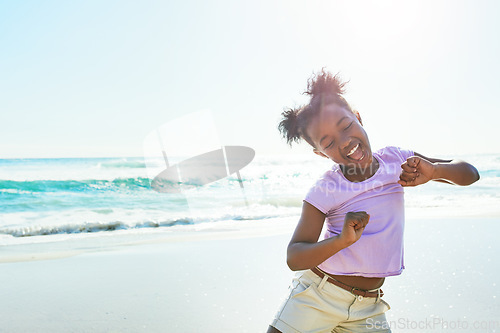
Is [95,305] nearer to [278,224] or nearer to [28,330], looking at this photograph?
[28,330]

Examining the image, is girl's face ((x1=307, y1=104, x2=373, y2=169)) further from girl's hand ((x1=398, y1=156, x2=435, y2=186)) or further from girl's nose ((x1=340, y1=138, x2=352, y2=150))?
girl's hand ((x1=398, y1=156, x2=435, y2=186))

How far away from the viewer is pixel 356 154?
1.77 meters

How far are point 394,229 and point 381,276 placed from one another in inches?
7.5

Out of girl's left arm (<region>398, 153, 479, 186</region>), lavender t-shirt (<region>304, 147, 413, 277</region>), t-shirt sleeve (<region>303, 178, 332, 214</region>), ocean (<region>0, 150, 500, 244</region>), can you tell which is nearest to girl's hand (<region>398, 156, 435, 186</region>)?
girl's left arm (<region>398, 153, 479, 186</region>)

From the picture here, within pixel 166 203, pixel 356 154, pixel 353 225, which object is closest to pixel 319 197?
pixel 356 154

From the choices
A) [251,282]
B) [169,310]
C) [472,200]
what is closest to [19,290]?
[169,310]

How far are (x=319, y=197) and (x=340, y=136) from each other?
0.83 feet

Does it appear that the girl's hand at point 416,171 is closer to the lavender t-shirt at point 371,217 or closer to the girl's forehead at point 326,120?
the lavender t-shirt at point 371,217

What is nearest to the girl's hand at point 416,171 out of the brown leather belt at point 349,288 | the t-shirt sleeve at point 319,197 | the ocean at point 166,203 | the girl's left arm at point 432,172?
the girl's left arm at point 432,172

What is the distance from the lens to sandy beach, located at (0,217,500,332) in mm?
2973

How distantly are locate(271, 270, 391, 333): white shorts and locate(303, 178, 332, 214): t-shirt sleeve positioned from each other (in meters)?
0.29

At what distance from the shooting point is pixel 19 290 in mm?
3717

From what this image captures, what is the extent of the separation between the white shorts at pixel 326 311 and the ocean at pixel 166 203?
18.5 feet

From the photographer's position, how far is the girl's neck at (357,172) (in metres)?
1.83
